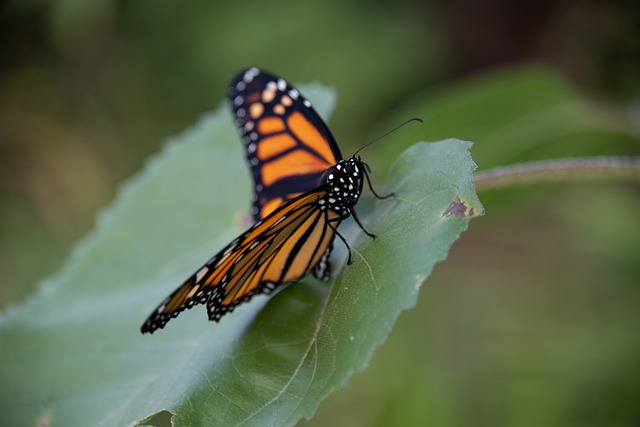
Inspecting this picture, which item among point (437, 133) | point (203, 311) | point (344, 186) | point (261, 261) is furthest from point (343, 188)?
point (437, 133)

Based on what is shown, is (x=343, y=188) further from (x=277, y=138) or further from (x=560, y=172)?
(x=560, y=172)

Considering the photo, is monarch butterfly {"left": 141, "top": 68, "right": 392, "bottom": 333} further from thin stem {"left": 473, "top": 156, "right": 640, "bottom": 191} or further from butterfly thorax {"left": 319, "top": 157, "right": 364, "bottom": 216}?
thin stem {"left": 473, "top": 156, "right": 640, "bottom": 191}

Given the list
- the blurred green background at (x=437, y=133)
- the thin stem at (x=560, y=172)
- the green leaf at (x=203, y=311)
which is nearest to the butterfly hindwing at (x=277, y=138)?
the green leaf at (x=203, y=311)

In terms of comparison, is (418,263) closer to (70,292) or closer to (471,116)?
A: (70,292)

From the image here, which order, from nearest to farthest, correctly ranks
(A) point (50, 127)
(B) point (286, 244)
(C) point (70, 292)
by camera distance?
(B) point (286, 244), (C) point (70, 292), (A) point (50, 127)

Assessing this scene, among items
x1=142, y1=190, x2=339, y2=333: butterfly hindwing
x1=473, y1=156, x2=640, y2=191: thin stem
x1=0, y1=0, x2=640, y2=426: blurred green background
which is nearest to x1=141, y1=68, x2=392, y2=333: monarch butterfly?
x1=142, y1=190, x2=339, y2=333: butterfly hindwing

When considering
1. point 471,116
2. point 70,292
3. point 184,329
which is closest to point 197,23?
point 471,116
